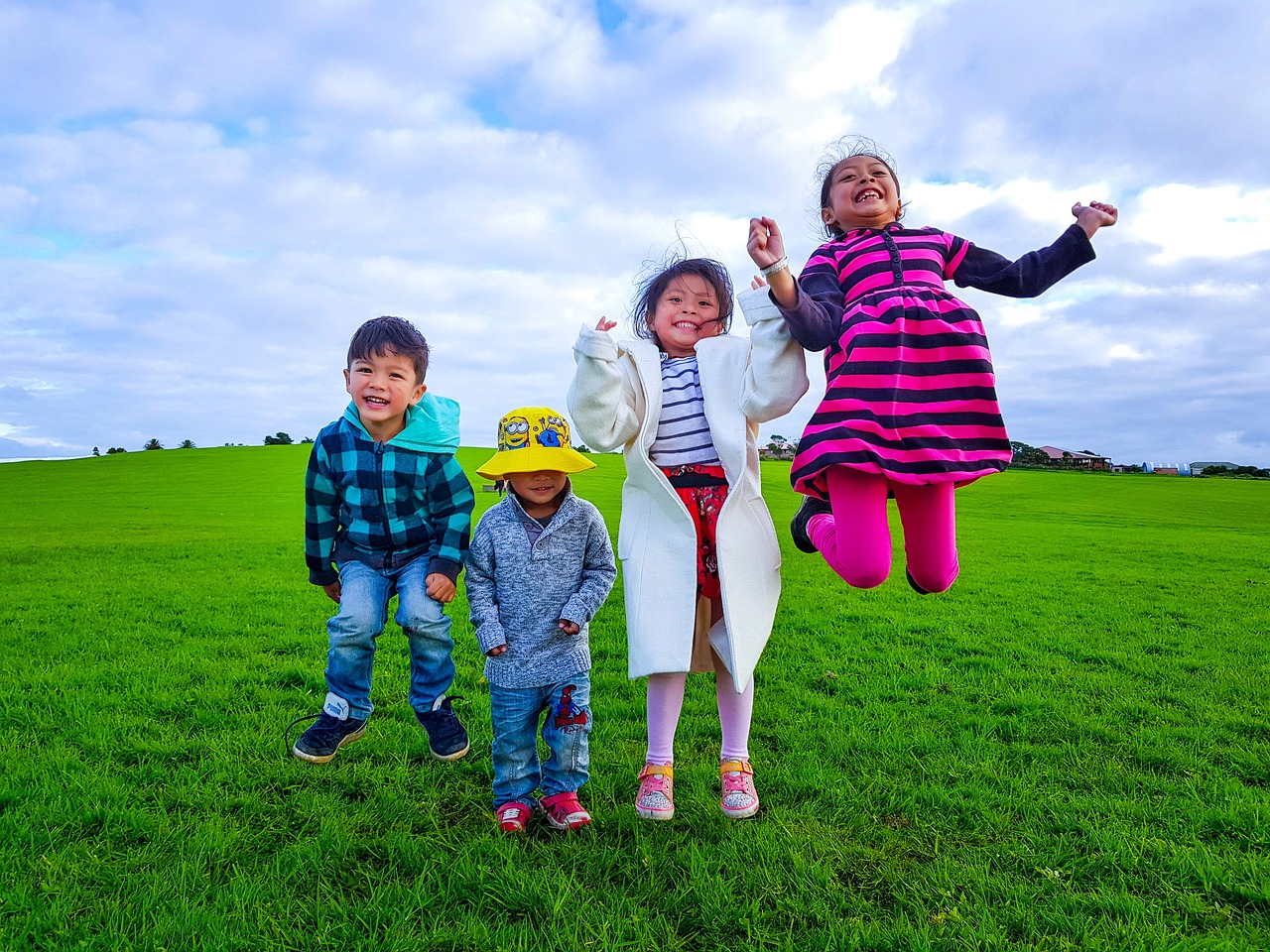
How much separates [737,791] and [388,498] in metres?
2.28

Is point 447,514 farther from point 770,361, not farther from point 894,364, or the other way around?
point 894,364

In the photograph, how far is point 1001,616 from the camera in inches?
368

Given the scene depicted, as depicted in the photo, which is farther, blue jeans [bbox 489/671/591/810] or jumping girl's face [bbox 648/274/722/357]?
jumping girl's face [bbox 648/274/722/357]

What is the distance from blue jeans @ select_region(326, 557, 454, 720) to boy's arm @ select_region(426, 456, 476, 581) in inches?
4.4

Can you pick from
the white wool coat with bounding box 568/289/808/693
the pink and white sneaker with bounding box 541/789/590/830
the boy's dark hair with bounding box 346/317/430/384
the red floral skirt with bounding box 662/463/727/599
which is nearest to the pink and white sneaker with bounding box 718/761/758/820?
the white wool coat with bounding box 568/289/808/693

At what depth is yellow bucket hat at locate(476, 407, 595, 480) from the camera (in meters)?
3.75

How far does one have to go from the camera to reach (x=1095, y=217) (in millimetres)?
3621

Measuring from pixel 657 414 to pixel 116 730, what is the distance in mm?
3785

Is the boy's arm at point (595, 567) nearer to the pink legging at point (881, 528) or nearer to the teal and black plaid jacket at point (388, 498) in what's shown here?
the teal and black plaid jacket at point (388, 498)

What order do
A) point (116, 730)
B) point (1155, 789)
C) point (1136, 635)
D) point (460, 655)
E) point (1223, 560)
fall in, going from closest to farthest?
point (1155, 789) < point (116, 730) < point (460, 655) < point (1136, 635) < point (1223, 560)

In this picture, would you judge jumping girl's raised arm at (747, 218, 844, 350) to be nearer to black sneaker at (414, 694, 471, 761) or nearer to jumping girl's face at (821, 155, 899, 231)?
jumping girl's face at (821, 155, 899, 231)

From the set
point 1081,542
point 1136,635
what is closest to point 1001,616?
point 1136,635

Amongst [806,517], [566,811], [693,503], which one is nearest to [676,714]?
[566,811]

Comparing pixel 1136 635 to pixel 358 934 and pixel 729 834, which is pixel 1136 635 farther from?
pixel 358 934
